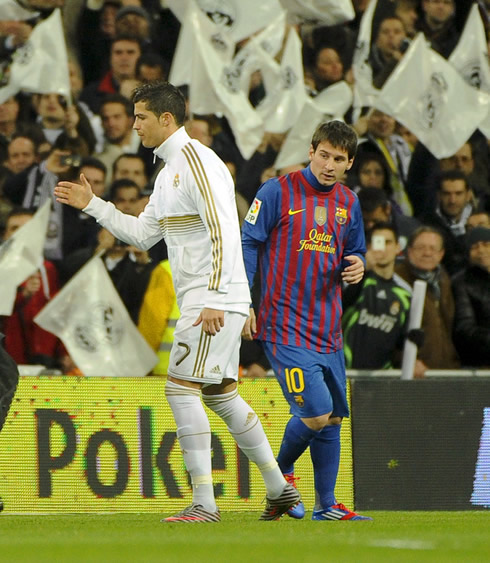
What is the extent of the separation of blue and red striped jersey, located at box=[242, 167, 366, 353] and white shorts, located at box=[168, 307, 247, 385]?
623mm

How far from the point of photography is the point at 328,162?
19.2ft

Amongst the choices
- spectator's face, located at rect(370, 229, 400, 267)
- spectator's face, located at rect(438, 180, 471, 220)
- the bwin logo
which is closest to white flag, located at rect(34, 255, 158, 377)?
spectator's face, located at rect(370, 229, 400, 267)

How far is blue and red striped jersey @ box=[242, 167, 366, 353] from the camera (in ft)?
19.5

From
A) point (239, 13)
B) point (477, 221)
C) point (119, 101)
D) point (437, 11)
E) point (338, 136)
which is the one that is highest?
point (437, 11)

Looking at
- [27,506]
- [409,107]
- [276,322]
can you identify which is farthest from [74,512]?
[409,107]

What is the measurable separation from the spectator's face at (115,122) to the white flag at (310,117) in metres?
1.18

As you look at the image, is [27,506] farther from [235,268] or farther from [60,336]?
[235,268]

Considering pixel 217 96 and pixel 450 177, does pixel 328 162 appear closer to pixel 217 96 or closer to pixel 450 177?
pixel 217 96

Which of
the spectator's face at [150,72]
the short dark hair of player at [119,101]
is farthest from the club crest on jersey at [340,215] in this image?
the spectator's face at [150,72]

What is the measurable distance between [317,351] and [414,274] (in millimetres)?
2630

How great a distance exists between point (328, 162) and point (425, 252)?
2.66 metres

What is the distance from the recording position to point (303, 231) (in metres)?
5.94

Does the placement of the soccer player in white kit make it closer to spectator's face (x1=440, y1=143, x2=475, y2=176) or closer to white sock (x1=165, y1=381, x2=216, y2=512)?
white sock (x1=165, y1=381, x2=216, y2=512)

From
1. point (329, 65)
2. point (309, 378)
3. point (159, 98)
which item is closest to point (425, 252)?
point (329, 65)
